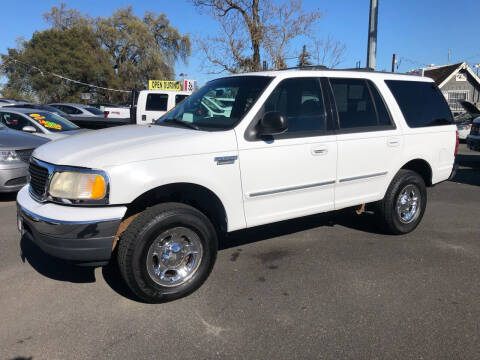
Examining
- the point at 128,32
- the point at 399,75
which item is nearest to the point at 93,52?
the point at 128,32

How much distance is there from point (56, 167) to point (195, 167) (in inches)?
42.4

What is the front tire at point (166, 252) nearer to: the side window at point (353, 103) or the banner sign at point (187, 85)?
the side window at point (353, 103)

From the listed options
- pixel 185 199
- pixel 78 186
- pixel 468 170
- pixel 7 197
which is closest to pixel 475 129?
pixel 468 170

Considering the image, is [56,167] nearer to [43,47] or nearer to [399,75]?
[399,75]

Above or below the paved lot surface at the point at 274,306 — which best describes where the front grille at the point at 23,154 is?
above

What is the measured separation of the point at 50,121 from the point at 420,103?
307 inches

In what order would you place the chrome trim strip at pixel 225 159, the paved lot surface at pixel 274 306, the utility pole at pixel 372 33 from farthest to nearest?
the utility pole at pixel 372 33 < the chrome trim strip at pixel 225 159 < the paved lot surface at pixel 274 306

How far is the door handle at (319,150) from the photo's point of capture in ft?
13.1

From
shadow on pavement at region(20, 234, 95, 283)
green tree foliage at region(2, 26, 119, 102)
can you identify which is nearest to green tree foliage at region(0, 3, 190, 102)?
green tree foliage at region(2, 26, 119, 102)

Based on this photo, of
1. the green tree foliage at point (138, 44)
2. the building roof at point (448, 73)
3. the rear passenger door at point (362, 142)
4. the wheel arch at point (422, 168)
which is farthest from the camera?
the green tree foliage at point (138, 44)

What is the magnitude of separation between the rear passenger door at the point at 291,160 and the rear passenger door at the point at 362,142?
0.17 meters

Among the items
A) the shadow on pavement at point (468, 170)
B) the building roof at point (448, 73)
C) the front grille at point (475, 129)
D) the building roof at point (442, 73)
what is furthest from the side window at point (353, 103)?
the building roof at point (442, 73)

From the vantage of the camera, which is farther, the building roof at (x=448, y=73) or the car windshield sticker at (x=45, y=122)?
the building roof at (x=448, y=73)

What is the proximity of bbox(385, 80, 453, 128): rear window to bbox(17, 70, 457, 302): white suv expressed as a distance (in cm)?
2
